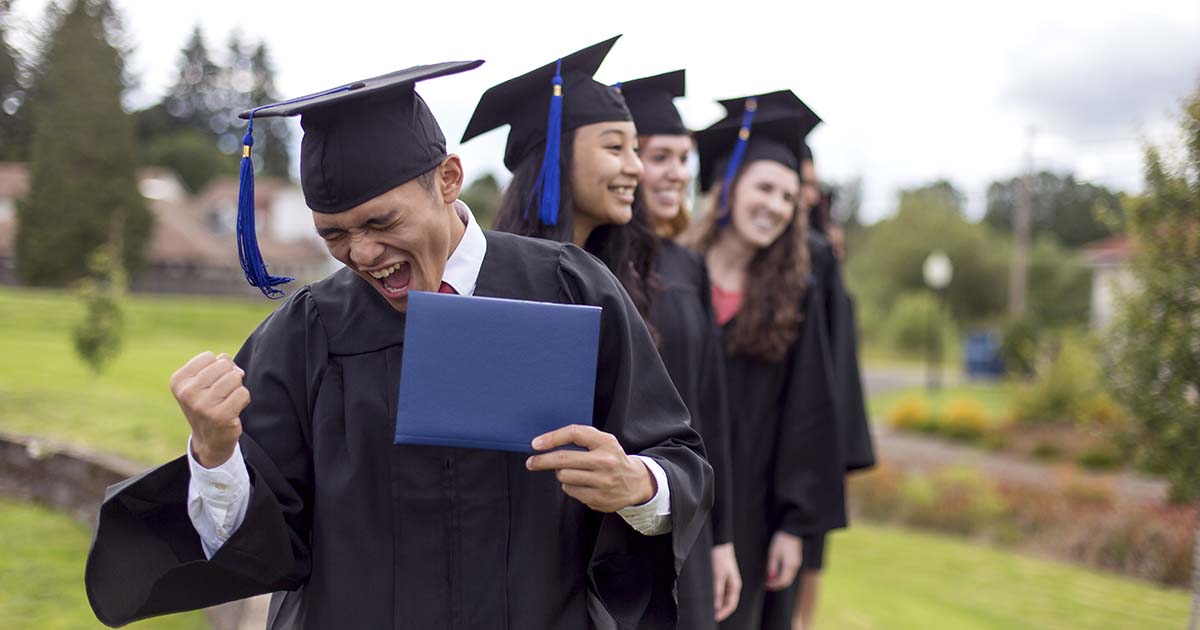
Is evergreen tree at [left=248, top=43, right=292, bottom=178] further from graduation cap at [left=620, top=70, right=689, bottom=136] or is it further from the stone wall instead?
graduation cap at [left=620, top=70, right=689, bottom=136]

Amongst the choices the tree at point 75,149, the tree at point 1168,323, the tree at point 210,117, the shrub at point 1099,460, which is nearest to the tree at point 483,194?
the tree at point 210,117

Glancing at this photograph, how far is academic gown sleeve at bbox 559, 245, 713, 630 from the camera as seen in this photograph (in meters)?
1.87

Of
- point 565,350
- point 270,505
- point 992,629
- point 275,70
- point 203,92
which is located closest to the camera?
point 565,350

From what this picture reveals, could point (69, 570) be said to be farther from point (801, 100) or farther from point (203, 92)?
point (203, 92)

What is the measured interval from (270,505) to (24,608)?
10.5 feet

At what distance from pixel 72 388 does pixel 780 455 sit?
6.66 metres

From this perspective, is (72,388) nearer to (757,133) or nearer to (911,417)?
(757,133)

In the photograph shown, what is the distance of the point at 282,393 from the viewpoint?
1.89 m

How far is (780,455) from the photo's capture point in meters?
3.77

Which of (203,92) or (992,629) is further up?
(203,92)

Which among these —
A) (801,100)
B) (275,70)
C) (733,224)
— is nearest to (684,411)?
(733,224)

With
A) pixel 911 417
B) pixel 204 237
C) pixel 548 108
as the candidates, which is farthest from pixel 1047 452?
pixel 204 237

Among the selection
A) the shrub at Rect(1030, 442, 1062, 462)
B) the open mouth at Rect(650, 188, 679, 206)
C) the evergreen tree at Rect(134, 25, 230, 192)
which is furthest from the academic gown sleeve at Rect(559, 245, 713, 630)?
the evergreen tree at Rect(134, 25, 230, 192)

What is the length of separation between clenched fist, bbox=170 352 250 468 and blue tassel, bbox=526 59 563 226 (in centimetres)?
115
